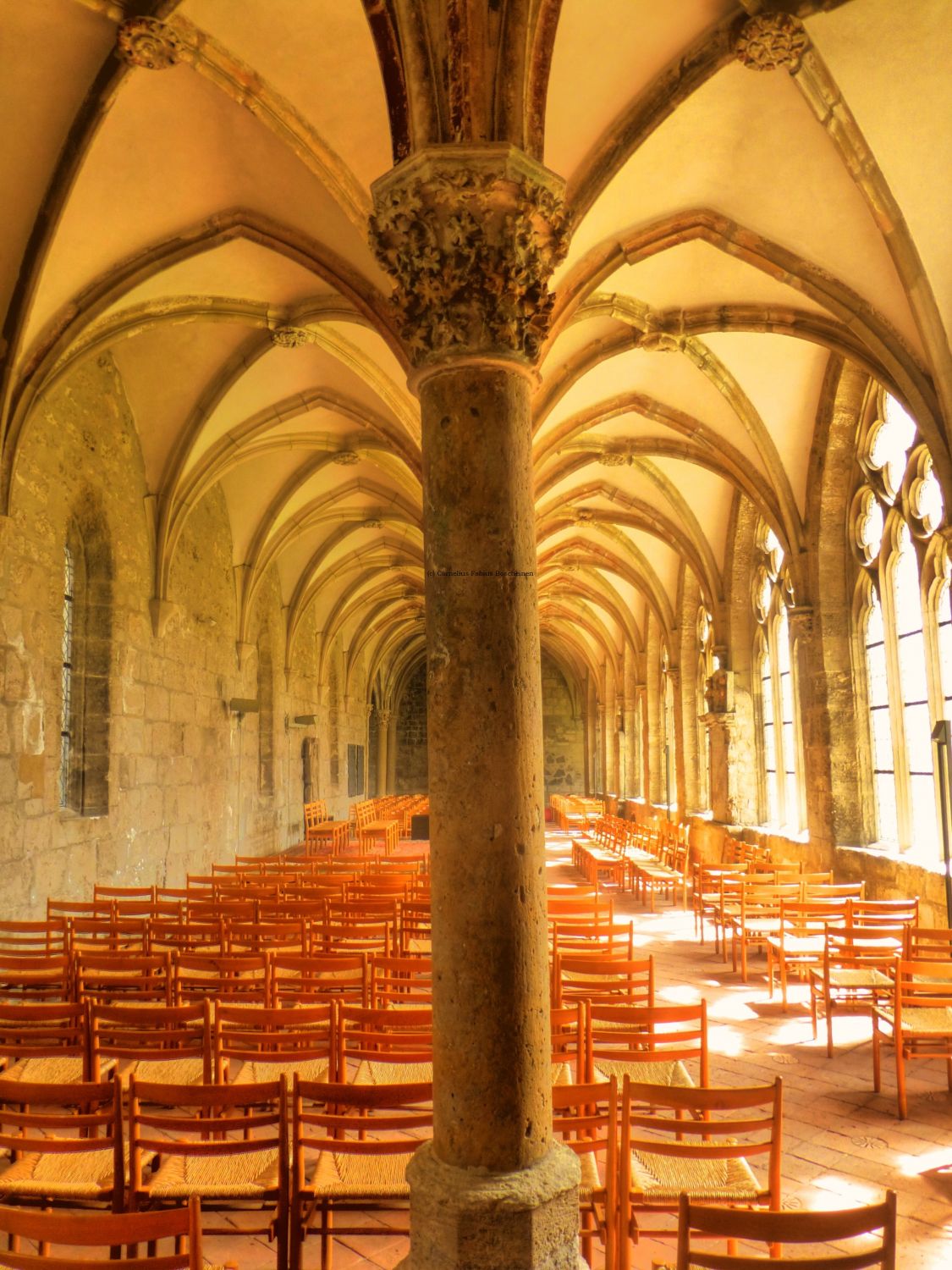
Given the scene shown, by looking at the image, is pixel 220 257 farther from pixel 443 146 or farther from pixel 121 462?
pixel 443 146

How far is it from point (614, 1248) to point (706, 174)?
26.7 ft

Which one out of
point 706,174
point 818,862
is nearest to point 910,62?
point 706,174

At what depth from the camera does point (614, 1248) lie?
3021 mm

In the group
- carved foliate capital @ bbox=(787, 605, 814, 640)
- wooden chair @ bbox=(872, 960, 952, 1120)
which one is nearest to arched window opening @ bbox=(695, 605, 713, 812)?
carved foliate capital @ bbox=(787, 605, 814, 640)

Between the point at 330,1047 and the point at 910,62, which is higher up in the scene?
the point at 910,62

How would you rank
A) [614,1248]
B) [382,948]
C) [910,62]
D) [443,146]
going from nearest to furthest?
[614,1248], [443,146], [382,948], [910,62]

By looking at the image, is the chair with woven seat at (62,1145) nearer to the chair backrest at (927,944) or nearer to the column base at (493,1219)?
the column base at (493,1219)

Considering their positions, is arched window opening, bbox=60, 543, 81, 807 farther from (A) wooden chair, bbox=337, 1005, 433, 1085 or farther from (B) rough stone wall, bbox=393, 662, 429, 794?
(B) rough stone wall, bbox=393, 662, 429, 794

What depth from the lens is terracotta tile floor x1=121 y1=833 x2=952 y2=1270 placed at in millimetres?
3775

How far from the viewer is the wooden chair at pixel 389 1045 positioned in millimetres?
3844

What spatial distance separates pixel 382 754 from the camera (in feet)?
124

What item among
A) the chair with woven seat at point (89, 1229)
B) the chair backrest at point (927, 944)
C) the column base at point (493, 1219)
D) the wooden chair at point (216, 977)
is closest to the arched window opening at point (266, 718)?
the wooden chair at point (216, 977)

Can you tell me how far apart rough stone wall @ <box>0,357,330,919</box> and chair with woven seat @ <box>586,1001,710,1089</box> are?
623cm

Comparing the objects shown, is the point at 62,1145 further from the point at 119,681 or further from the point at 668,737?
the point at 668,737
